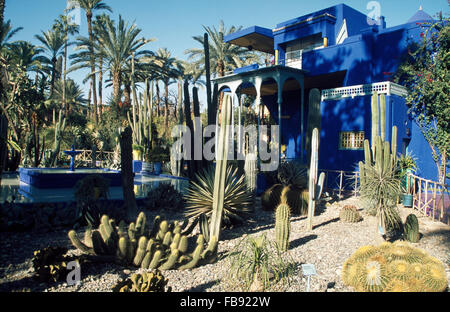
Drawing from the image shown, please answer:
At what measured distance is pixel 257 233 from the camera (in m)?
6.93

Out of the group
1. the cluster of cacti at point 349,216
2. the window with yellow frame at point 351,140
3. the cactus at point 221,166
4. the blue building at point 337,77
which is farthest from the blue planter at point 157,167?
the cactus at point 221,166

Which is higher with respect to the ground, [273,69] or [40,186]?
[273,69]

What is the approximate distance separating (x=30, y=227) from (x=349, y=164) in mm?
11269

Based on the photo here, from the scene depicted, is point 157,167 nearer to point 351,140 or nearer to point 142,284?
point 351,140

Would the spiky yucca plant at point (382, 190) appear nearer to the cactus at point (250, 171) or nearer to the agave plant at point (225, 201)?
the agave plant at point (225, 201)

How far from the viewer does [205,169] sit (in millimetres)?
8180

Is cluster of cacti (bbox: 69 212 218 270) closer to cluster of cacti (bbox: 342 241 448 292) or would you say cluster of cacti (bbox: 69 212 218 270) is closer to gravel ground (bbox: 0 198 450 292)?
gravel ground (bbox: 0 198 450 292)

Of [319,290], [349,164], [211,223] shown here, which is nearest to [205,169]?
[211,223]

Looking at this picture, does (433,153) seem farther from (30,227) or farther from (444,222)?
(30,227)

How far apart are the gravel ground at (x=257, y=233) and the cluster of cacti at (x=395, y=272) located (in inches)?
9.6

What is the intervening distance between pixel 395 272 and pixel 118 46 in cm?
2417

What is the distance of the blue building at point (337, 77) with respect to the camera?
43.6ft

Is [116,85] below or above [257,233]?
above

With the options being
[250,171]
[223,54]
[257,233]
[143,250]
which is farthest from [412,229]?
[223,54]
